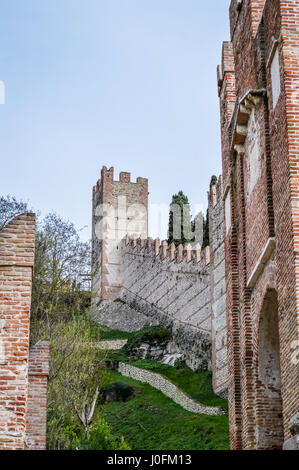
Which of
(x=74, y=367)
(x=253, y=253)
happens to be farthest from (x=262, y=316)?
(x=74, y=367)

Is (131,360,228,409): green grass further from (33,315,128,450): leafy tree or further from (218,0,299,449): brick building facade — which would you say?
(218,0,299,449): brick building facade

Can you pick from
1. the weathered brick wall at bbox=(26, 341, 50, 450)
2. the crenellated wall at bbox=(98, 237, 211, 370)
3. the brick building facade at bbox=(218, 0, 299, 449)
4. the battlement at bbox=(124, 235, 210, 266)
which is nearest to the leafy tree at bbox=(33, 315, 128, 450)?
the brick building facade at bbox=(218, 0, 299, 449)

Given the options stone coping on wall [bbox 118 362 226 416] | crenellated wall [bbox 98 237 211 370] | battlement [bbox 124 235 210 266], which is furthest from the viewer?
battlement [bbox 124 235 210 266]

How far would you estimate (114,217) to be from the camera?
211 ft

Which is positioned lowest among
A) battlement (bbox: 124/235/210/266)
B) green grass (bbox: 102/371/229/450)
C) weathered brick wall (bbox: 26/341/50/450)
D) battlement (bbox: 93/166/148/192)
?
green grass (bbox: 102/371/229/450)

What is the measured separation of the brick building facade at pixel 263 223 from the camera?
1044cm

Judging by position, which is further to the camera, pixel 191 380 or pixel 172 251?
pixel 172 251

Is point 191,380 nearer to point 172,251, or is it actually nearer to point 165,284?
point 172,251

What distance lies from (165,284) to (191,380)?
10909mm

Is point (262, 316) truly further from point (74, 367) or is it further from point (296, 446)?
point (74, 367)

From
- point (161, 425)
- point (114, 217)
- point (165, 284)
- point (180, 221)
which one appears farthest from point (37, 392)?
point (114, 217)

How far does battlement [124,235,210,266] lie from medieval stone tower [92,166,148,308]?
Answer: 8.17 ft

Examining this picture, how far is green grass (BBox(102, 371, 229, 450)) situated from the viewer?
86.1 ft

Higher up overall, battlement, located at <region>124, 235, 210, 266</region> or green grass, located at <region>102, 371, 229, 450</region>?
battlement, located at <region>124, 235, 210, 266</region>
